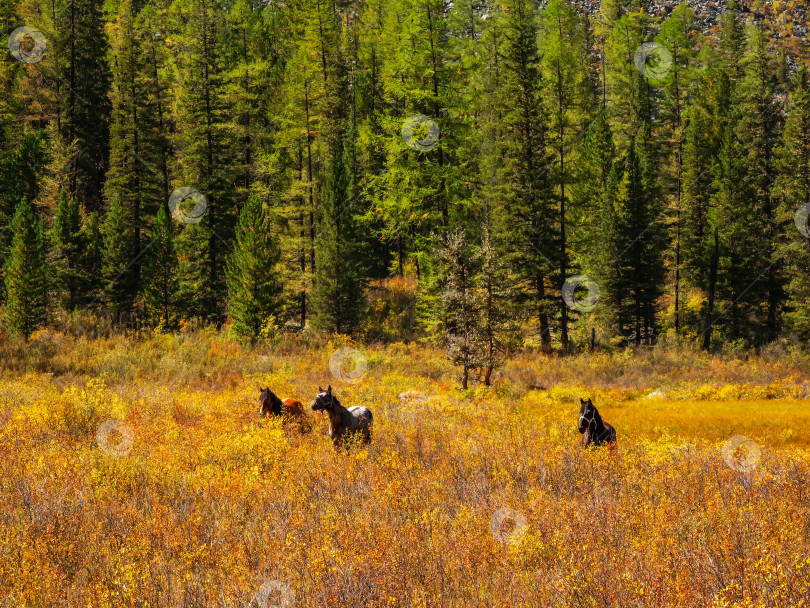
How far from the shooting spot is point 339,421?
30.0 feet

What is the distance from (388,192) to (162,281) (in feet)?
44.7

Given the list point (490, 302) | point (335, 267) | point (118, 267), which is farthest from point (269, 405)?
point (118, 267)

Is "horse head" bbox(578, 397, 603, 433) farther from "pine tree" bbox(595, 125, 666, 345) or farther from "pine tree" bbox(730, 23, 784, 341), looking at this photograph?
"pine tree" bbox(730, 23, 784, 341)

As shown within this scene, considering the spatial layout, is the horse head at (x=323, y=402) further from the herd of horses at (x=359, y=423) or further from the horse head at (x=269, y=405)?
the horse head at (x=269, y=405)

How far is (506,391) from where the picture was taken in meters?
18.9

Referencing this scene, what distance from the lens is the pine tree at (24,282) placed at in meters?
19.9

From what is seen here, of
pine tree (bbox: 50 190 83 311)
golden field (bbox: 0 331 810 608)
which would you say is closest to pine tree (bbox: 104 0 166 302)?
pine tree (bbox: 50 190 83 311)

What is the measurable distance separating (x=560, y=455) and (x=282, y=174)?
29.4m

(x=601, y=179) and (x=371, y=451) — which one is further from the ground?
(x=601, y=179)

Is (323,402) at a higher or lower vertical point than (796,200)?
lower

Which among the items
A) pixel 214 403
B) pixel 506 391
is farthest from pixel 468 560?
pixel 506 391

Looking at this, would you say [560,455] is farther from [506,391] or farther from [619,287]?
[619,287]

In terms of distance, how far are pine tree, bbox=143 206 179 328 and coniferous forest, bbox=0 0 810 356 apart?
14 centimetres

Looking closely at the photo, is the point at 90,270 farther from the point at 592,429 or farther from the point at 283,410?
the point at 592,429
